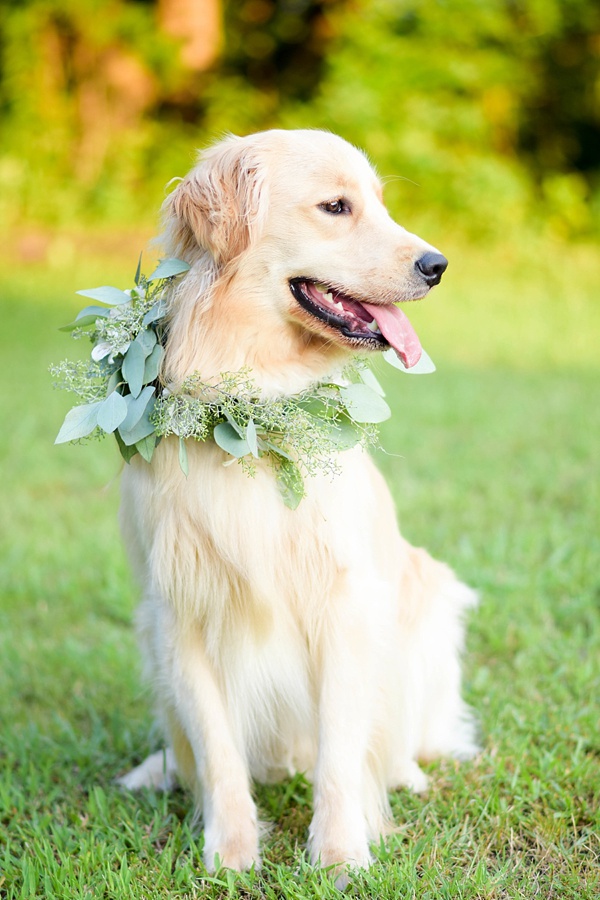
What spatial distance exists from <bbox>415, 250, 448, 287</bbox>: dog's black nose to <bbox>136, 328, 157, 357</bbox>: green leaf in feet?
2.27

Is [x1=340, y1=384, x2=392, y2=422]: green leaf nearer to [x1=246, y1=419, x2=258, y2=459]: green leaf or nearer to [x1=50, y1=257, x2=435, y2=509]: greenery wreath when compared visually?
[x1=50, y1=257, x2=435, y2=509]: greenery wreath

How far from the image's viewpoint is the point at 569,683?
322cm

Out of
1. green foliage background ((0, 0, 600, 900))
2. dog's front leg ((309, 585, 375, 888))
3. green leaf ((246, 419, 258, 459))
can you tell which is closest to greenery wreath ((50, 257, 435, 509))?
green leaf ((246, 419, 258, 459))

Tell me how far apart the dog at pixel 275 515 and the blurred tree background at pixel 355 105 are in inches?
406

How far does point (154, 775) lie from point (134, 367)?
1304 millimetres

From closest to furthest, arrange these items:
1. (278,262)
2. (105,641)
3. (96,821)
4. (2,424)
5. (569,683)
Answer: (278,262)
(96,821)
(569,683)
(105,641)
(2,424)

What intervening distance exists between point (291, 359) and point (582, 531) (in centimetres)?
258

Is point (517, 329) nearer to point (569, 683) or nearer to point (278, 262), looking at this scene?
point (569, 683)

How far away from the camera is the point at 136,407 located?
2.30 metres

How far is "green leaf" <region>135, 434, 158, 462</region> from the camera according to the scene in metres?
2.29

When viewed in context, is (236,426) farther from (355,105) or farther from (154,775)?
(355,105)

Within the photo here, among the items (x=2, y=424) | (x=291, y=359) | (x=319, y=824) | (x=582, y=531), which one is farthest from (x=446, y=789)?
(x=2, y=424)

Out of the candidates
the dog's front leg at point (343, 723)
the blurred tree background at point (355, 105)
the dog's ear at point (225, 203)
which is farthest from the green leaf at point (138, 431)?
the blurred tree background at point (355, 105)

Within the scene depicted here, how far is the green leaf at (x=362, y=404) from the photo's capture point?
2389mm
